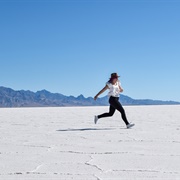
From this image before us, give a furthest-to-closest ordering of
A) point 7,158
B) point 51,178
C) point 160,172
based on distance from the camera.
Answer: point 7,158 → point 160,172 → point 51,178

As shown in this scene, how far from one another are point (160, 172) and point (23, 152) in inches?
68.3

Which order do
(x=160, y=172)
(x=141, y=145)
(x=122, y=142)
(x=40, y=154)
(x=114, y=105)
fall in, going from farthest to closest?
(x=114, y=105) < (x=122, y=142) < (x=141, y=145) < (x=40, y=154) < (x=160, y=172)

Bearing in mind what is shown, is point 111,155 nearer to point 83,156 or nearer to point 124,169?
point 83,156

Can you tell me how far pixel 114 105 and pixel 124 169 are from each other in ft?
15.7

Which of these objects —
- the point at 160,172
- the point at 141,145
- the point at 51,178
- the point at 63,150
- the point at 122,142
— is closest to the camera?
the point at 51,178

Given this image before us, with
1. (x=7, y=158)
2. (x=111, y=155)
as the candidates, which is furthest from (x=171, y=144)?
(x=7, y=158)

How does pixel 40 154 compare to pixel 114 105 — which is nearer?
pixel 40 154

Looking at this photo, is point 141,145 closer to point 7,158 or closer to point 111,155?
point 111,155

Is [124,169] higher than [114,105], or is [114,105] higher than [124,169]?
[114,105]

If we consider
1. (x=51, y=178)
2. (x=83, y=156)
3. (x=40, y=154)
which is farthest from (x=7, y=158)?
(x=51, y=178)

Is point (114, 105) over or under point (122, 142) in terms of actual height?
over

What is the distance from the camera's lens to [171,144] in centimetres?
473

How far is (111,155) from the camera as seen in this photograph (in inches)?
150

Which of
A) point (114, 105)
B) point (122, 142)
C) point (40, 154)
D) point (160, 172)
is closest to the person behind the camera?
point (160, 172)
